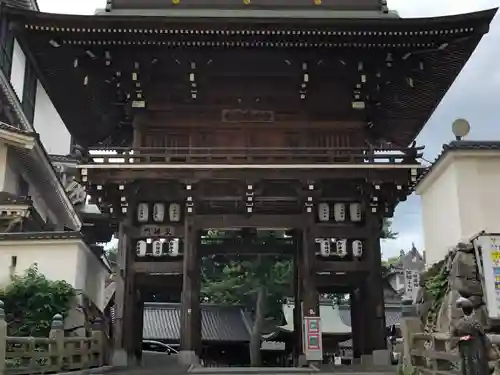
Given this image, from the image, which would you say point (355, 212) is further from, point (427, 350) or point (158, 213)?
point (427, 350)

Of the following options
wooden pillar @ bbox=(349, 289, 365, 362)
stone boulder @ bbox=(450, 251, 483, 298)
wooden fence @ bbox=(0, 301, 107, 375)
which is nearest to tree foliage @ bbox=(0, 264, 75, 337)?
wooden fence @ bbox=(0, 301, 107, 375)

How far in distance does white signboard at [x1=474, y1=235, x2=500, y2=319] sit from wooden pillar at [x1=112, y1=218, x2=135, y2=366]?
864 centimetres

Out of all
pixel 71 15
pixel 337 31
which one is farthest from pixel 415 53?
pixel 71 15

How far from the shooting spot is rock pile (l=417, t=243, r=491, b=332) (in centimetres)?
1146

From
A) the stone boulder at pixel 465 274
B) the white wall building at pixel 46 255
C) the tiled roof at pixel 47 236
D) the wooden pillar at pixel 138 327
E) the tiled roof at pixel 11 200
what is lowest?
the wooden pillar at pixel 138 327

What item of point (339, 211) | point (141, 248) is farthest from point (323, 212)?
point (141, 248)

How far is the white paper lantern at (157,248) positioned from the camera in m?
15.1

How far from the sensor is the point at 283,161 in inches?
571

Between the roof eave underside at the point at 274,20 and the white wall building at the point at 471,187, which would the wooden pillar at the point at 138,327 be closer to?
the roof eave underside at the point at 274,20

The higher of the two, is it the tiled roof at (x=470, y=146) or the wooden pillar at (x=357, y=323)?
the tiled roof at (x=470, y=146)

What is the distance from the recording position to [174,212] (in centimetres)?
1527

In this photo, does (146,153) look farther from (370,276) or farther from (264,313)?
(264,313)

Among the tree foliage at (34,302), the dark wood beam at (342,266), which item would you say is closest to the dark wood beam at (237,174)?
the dark wood beam at (342,266)

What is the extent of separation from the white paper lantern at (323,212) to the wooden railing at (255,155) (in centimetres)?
131
